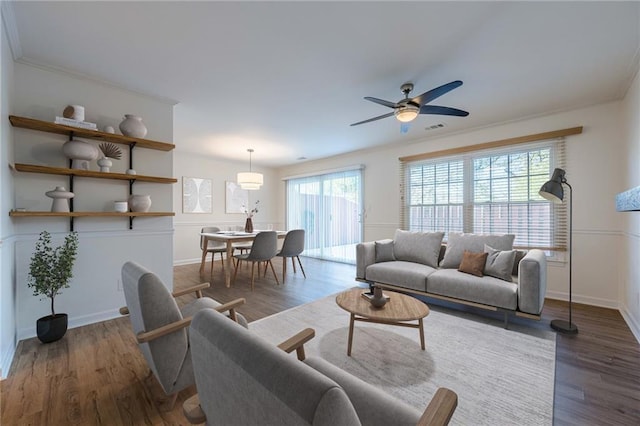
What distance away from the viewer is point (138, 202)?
283 cm

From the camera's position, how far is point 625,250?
9.37 ft

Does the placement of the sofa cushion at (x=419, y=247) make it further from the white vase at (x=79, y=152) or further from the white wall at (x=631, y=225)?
the white vase at (x=79, y=152)

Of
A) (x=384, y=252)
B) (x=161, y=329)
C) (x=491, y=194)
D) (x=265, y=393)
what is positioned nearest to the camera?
(x=265, y=393)

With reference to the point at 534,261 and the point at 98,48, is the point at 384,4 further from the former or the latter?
the point at 534,261

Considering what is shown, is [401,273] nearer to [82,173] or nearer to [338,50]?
[338,50]

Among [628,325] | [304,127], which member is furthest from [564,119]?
[304,127]

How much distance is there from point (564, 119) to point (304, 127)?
3494mm

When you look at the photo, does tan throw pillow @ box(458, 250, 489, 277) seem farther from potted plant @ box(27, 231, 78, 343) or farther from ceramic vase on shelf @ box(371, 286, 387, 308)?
potted plant @ box(27, 231, 78, 343)

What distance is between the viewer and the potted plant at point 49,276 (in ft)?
7.16

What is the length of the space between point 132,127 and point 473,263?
4017 mm

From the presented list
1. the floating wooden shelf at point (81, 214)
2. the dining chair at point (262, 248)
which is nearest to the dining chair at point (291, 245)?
the dining chair at point (262, 248)

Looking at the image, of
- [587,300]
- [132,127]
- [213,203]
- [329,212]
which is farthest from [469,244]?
[213,203]

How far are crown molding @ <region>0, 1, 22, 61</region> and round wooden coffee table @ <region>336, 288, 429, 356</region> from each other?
3121 millimetres

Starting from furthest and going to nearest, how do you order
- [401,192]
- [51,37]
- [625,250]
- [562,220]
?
[401,192] < [562,220] < [625,250] < [51,37]
